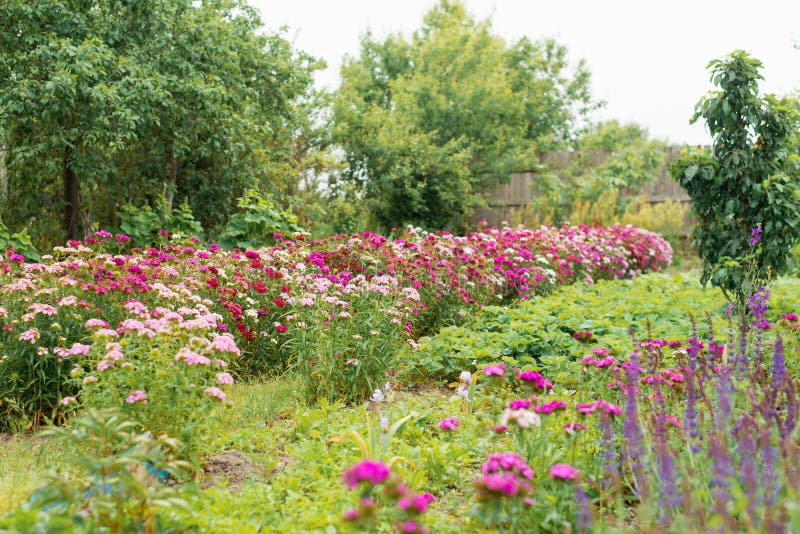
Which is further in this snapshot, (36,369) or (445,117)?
(445,117)

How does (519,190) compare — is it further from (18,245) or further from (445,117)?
(18,245)

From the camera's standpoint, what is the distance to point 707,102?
5.78 meters

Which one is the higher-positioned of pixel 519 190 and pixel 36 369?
pixel 519 190

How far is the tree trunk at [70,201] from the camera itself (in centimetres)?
909

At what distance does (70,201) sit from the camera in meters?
9.19

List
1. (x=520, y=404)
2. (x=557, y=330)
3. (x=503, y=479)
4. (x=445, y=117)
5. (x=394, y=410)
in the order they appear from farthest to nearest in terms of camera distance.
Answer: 1. (x=445, y=117)
2. (x=557, y=330)
3. (x=394, y=410)
4. (x=520, y=404)
5. (x=503, y=479)

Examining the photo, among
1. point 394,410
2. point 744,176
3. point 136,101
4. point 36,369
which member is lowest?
point 394,410

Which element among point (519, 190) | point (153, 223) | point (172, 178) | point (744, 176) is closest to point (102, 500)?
point (744, 176)

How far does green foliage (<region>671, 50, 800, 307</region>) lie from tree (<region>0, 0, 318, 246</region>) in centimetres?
576

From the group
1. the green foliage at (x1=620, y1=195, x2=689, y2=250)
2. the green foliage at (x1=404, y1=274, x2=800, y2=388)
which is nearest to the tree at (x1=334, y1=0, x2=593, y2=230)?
the green foliage at (x1=620, y1=195, x2=689, y2=250)

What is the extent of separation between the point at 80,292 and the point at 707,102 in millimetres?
5145

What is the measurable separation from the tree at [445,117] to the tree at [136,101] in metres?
3.41

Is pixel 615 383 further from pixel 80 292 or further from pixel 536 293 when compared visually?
pixel 536 293

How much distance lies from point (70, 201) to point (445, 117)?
8.86 meters
